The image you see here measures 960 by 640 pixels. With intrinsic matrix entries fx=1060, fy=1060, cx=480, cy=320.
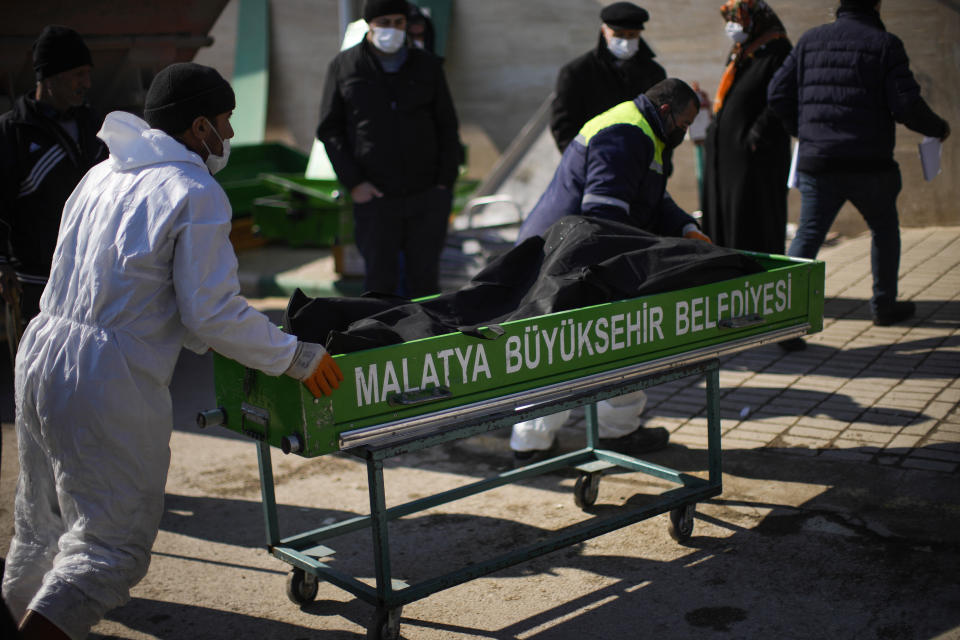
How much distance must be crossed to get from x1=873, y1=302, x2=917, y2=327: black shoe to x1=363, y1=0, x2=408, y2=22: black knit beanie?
3.49 metres

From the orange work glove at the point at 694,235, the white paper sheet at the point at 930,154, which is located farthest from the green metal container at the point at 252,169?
the orange work glove at the point at 694,235

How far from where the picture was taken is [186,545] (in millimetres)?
4449

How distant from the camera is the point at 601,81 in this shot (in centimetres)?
647

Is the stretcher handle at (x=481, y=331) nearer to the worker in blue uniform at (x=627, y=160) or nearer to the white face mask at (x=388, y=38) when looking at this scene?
the worker in blue uniform at (x=627, y=160)

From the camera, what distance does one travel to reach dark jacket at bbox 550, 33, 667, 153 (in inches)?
254

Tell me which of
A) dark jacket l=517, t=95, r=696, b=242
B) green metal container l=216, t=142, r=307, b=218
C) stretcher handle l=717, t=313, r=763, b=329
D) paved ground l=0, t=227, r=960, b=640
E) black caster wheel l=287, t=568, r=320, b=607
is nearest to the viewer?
paved ground l=0, t=227, r=960, b=640

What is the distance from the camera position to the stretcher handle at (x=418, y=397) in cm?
329

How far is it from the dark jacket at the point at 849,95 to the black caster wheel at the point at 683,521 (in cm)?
302

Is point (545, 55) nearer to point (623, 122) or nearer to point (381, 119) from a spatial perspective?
point (381, 119)

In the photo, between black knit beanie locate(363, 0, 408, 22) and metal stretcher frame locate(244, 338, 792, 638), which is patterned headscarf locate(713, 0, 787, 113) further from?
metal stretcher frame locate(244, 338, 792, 638)

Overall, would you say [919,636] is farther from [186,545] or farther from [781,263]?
[186,545]

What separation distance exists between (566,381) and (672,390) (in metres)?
2.46

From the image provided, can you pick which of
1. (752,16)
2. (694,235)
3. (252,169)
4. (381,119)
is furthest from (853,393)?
(252,169)

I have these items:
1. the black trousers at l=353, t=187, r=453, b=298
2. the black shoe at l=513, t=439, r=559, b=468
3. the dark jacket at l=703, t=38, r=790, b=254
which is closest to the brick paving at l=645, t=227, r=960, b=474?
the black shoe at l=513, t=439, r=559, b=468
